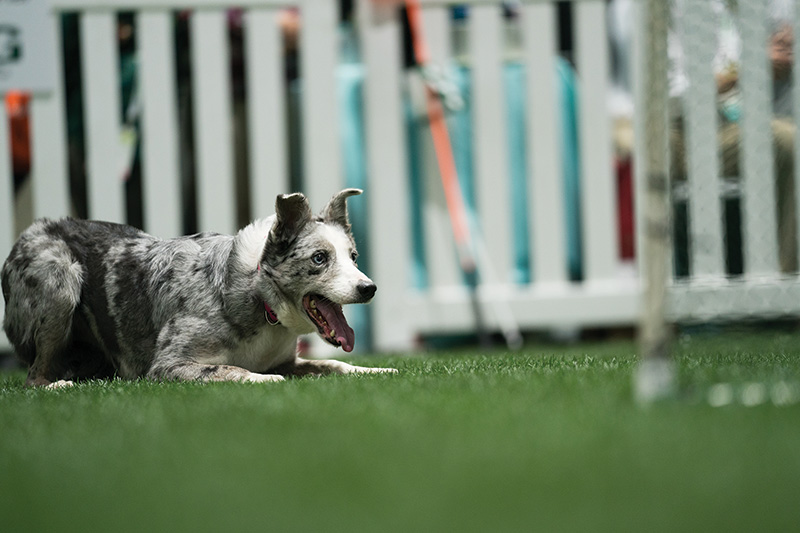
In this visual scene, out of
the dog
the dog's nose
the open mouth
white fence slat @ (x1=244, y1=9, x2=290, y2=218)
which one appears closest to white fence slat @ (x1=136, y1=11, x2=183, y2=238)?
white fence slat @ (x1=244, y1=9, x2=290, y2=218)

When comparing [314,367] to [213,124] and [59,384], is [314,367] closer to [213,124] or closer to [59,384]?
[59,384]

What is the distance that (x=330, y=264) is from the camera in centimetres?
377

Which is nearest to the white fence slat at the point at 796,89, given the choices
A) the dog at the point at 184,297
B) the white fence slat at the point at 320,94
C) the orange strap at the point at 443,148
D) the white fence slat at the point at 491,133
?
the white fence slat at the point at 491,133

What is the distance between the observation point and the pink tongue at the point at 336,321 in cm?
374

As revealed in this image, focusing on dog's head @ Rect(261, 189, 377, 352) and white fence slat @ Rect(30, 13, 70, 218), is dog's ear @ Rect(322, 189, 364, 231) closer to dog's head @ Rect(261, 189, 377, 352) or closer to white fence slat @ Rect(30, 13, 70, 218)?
dog's head @ Rect(261, 189, 377, 352)

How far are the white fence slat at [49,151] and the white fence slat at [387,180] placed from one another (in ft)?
6.00

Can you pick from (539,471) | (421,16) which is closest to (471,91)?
(421,16)

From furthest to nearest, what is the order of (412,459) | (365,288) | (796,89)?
(796,89)
(365,288)
(412,459)

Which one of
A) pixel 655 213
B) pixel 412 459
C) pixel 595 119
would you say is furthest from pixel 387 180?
pixel 412 459

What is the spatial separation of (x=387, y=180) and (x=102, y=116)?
68.5 inches

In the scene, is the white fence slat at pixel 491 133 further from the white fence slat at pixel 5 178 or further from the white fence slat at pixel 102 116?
the white fence slat at pixel 5 178

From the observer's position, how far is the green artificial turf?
1679 mm

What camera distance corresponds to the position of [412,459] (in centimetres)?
205

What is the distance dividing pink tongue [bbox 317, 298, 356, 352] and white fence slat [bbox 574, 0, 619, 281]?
2.46 meters
